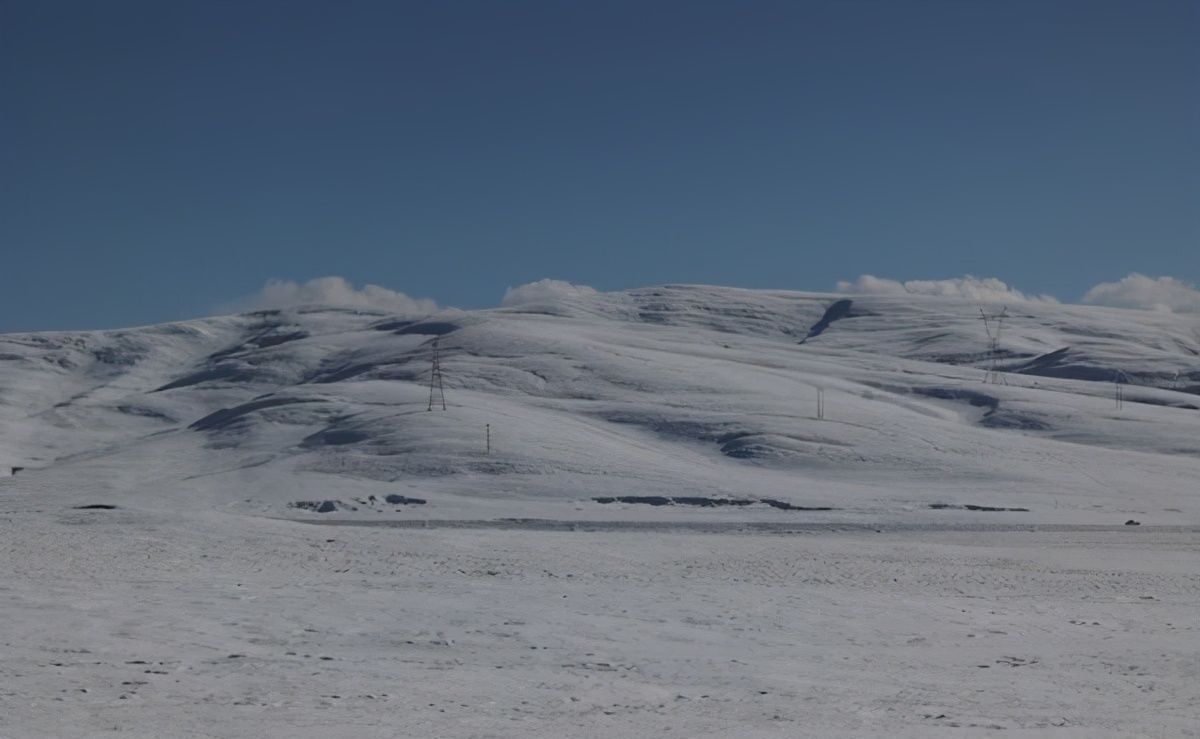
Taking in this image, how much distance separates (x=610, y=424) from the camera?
189 ft

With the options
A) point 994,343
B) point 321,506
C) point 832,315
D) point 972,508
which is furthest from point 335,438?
point 832,315

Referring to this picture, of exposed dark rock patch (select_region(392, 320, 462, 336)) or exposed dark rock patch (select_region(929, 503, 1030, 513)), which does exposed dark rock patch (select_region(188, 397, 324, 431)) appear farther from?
exposed dark rock patch (select_region(392, 320, 462, 336))

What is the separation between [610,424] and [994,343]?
7155 centimetres

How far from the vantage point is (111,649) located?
13117mm

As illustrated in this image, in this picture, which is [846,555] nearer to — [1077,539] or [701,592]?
[701,592]

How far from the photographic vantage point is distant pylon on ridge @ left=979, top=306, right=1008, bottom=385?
89438 mm

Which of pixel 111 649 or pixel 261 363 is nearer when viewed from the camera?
pixel 111 649

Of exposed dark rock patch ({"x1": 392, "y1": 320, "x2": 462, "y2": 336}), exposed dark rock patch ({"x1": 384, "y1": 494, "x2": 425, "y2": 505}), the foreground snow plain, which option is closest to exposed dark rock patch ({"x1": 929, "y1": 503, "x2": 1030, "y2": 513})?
the foreground snow plain

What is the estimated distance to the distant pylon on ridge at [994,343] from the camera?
3521 inches

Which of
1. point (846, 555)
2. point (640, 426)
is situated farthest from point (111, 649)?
point (640, 426)

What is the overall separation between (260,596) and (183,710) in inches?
255

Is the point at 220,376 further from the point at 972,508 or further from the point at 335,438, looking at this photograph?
the point at 972,508

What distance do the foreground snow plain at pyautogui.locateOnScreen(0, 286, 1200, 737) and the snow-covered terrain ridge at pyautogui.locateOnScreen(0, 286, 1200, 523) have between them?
32 centimetres

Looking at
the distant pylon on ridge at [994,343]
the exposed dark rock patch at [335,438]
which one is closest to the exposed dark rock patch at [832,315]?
the distant pylon on ridge at [994,343]
